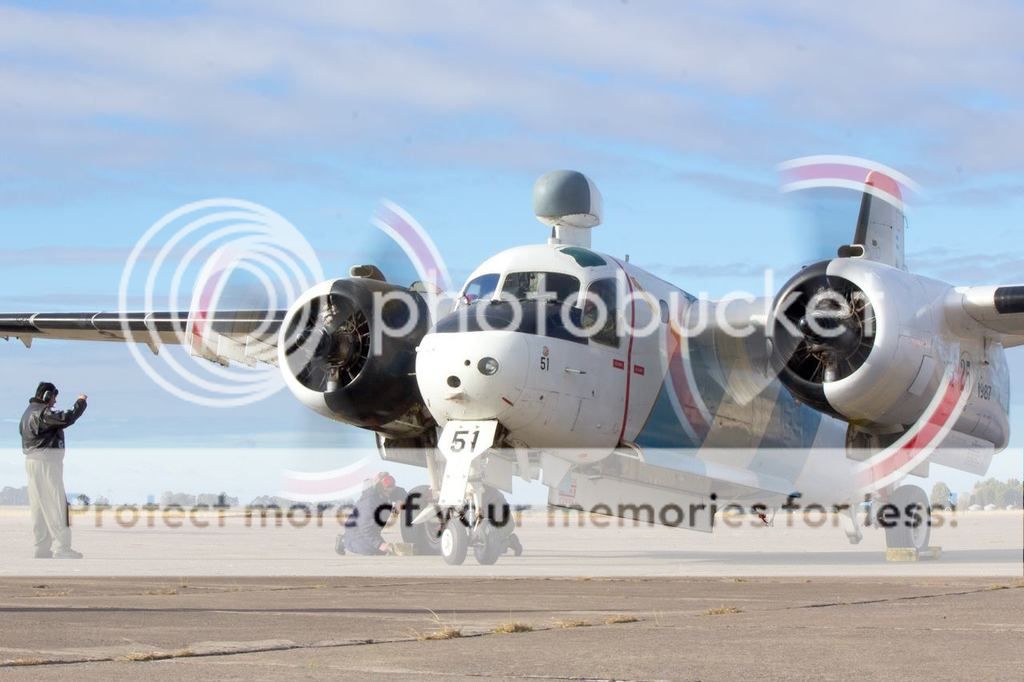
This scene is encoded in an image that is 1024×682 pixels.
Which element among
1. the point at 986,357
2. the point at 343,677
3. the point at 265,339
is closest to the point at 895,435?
the point at 986,357

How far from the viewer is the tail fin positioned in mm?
19078

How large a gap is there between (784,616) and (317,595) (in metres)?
3.81

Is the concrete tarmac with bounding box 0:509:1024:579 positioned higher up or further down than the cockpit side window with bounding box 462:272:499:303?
further down

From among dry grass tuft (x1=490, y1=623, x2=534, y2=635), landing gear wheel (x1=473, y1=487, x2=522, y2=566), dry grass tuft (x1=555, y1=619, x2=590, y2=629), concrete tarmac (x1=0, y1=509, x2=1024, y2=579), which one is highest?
dry grass tuft (x1=490, y1=623, x2=534, y2=635)

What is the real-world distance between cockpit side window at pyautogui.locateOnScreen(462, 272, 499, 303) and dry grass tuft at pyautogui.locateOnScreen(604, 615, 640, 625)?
9309 millimetres

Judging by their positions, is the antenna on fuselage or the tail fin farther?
the antenna on fuselage

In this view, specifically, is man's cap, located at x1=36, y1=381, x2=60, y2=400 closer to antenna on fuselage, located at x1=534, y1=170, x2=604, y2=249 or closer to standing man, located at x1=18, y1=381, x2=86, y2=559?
standing man, located at x1=18, y1=381, x2=86, y2=559

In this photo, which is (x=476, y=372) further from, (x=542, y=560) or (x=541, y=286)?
(x=542, y=560)

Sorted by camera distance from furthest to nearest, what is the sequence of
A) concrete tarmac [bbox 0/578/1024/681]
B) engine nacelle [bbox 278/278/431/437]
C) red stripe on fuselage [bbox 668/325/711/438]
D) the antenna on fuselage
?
1. the antenna on fuselage
2. red stripe on fuselage [bbox 668/325/711/438]
3. engine nacelle [bbox 278/278/431/437]
4. concrete tarmac [bbox 0/578/1024/681]

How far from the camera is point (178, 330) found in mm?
23438

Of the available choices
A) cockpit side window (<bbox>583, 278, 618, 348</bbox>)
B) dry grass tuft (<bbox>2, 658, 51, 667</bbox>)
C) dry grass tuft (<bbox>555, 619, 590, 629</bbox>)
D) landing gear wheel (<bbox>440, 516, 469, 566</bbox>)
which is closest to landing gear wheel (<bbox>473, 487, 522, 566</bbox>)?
landing gear wheel (<bbox>440, 516, 469, 566</bbox>)

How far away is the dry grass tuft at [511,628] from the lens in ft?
24.5

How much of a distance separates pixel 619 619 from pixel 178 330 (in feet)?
54.6

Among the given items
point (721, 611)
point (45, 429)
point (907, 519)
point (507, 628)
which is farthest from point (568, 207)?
point (507, 628)
